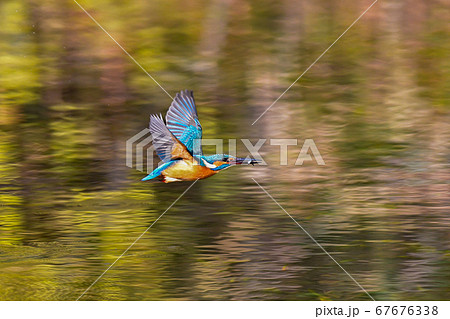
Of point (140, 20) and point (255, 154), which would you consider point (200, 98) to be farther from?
point (140, 20)

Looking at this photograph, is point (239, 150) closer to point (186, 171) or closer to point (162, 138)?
point (186, 171)

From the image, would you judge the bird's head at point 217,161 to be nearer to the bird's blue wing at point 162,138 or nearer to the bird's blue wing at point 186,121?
the bird's blue wing at point 186,121

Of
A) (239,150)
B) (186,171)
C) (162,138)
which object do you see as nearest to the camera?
(162,138)

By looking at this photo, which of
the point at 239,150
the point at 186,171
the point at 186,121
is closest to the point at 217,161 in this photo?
the point at 186,171

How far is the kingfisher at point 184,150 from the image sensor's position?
5.67 meters

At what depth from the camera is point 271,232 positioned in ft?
18.7

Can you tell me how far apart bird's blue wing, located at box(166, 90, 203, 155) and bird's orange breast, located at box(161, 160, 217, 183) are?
0.12 m

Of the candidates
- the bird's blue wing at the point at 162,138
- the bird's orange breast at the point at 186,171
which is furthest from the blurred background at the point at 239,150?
the bird's blue wing at the point at 162,138

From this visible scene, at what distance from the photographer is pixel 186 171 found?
5781 mm

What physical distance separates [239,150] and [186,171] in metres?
1.68

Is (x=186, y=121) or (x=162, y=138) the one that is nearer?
(x=162, y=138)

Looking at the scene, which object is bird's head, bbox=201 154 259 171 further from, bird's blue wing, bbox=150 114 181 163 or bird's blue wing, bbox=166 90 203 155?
bird's blue wing, bbox=150 114 181 163

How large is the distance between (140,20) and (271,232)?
577cm

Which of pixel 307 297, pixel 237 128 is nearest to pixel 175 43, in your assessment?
pixel 237 128
